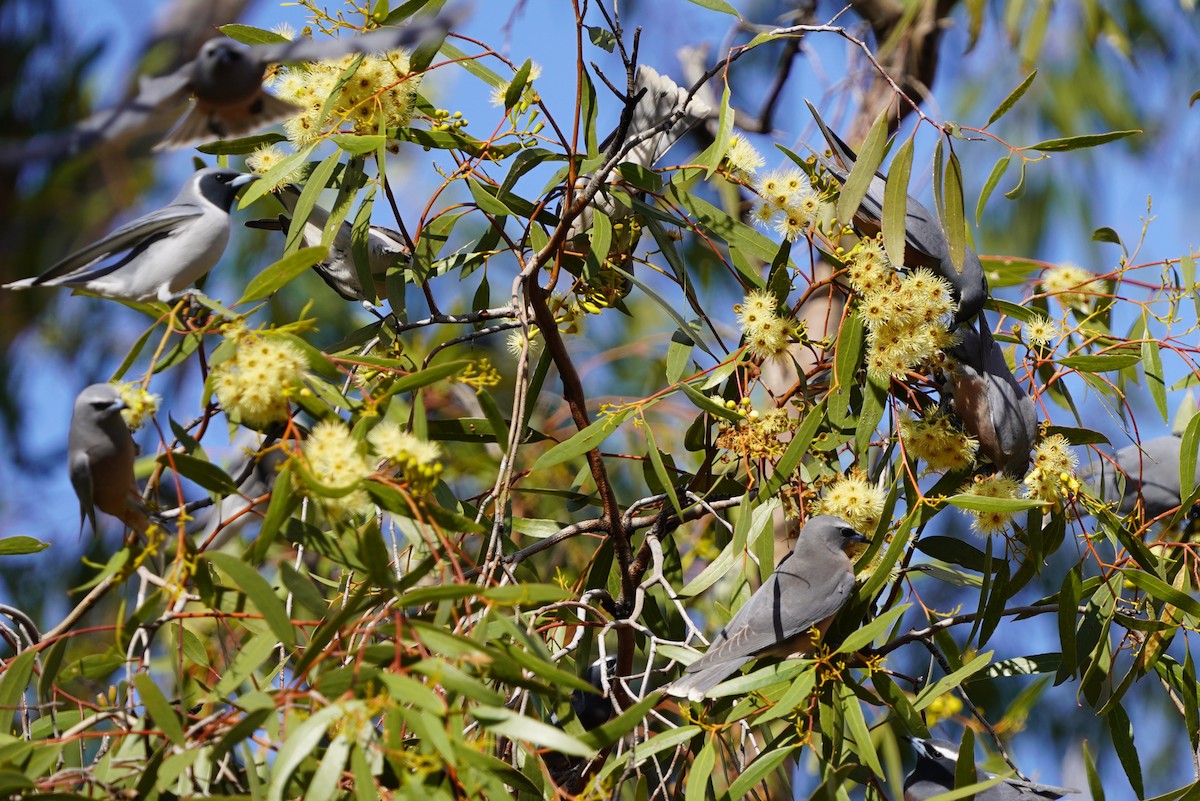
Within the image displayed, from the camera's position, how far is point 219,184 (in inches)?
59.8

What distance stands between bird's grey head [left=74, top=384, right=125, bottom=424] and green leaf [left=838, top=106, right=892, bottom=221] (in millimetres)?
928

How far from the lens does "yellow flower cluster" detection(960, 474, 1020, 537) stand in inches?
58.4

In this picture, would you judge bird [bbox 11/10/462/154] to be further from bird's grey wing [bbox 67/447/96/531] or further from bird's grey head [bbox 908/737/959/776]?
bird's grey head [bbox 908/737/959/776]

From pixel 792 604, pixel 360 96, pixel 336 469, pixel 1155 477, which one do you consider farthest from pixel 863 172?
pixel 1155 477

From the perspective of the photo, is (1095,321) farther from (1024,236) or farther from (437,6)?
(1024,236)

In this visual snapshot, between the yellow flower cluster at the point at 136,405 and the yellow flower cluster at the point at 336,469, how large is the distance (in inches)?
7.2

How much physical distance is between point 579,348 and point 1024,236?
1894 mm

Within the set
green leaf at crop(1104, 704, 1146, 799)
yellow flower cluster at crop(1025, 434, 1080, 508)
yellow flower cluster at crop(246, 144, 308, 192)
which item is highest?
yellow flower cluster at crop(246, 144, 308, 192)

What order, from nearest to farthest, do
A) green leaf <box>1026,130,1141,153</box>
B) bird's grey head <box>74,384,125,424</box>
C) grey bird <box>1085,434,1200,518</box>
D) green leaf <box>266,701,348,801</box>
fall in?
Result: green leaf <box>266,701,348,801</box>, bird's grey head <box>74,384,125,424</box>, green leaf <box>1026,130,1141,153</box>, grey bird <box>1085,434,1200,518</box>

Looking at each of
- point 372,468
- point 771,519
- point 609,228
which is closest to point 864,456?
point 771,519

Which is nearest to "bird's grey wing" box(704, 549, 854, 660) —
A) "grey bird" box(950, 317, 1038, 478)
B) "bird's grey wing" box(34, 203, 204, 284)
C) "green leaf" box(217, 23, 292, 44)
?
"grey bird" box(950, 317, 1038, 478)

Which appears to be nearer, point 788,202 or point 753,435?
point 753,435

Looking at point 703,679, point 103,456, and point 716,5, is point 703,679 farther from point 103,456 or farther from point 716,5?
point 716,5

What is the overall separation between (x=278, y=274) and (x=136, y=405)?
209mm
